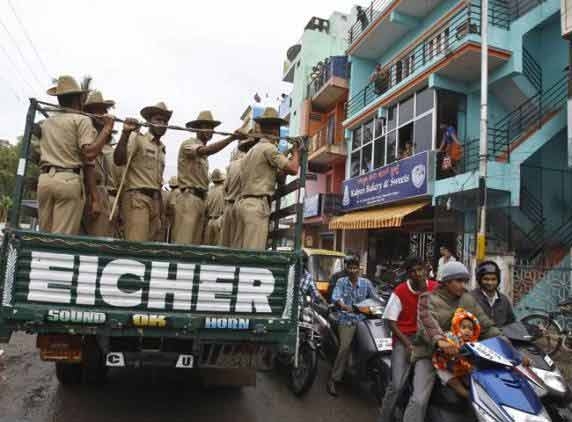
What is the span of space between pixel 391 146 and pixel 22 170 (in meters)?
12.7

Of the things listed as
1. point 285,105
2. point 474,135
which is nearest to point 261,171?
point 474,135

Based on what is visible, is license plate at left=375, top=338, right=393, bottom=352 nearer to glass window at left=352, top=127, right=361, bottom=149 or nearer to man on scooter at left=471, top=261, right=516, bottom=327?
man on scooter at left=471, top=261, right=516, bottom=327

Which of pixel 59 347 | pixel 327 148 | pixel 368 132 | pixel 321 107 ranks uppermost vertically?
pixel 321 107

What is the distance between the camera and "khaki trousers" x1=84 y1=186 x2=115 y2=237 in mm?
4395

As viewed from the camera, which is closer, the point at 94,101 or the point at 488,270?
the point at 488,270

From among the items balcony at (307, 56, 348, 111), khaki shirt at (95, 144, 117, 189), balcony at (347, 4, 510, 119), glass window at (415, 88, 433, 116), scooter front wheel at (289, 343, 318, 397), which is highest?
balcony at (307, 56, 348, 111)

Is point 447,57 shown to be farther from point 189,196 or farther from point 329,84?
point 189,196

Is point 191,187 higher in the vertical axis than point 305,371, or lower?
higher

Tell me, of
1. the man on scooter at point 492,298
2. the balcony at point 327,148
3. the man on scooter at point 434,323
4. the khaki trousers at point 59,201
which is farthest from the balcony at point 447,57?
the khaki trousers at point 59,201

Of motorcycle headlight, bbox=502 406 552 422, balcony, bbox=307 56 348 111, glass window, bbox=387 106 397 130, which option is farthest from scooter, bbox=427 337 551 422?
balcony, bbox=307 56 348 111

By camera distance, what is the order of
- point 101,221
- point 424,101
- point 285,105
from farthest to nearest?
point 285,105 → point 424,101 → point 101,221

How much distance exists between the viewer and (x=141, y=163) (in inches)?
181

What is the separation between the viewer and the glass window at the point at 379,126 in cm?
1558

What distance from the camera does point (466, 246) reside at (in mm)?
10797
